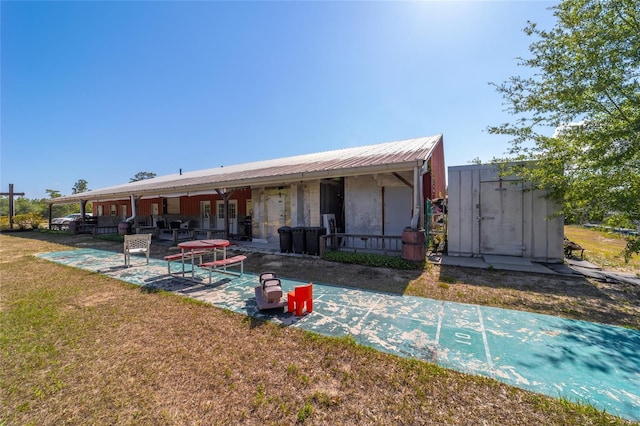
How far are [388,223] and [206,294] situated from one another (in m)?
6.25

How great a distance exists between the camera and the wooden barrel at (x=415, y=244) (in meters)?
6.24

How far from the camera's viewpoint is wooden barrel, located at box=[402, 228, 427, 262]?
6242mm

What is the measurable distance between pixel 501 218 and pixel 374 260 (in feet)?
13.4

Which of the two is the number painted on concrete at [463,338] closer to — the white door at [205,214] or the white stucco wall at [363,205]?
the white stucco wall at [363,205]

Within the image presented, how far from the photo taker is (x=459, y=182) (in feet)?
24.7

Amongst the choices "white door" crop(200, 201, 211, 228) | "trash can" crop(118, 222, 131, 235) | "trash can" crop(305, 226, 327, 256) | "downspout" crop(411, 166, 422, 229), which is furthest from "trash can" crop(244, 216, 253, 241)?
"downspout" crop(411, 166, 422, 229)

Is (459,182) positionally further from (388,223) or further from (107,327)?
(107,327)

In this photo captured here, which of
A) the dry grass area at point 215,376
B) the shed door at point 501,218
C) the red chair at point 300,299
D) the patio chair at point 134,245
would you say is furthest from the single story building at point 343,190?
the dry grass area at point 215,376

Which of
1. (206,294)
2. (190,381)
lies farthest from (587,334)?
(206,294)

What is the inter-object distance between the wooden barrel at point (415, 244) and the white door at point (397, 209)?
216 centimetres

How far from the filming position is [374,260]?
666 cm

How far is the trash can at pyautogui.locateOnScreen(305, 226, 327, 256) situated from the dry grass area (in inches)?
175

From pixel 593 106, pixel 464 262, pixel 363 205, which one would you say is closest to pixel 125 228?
pixel 363 205

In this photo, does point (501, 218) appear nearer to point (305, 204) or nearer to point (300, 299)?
point (305, 204)
